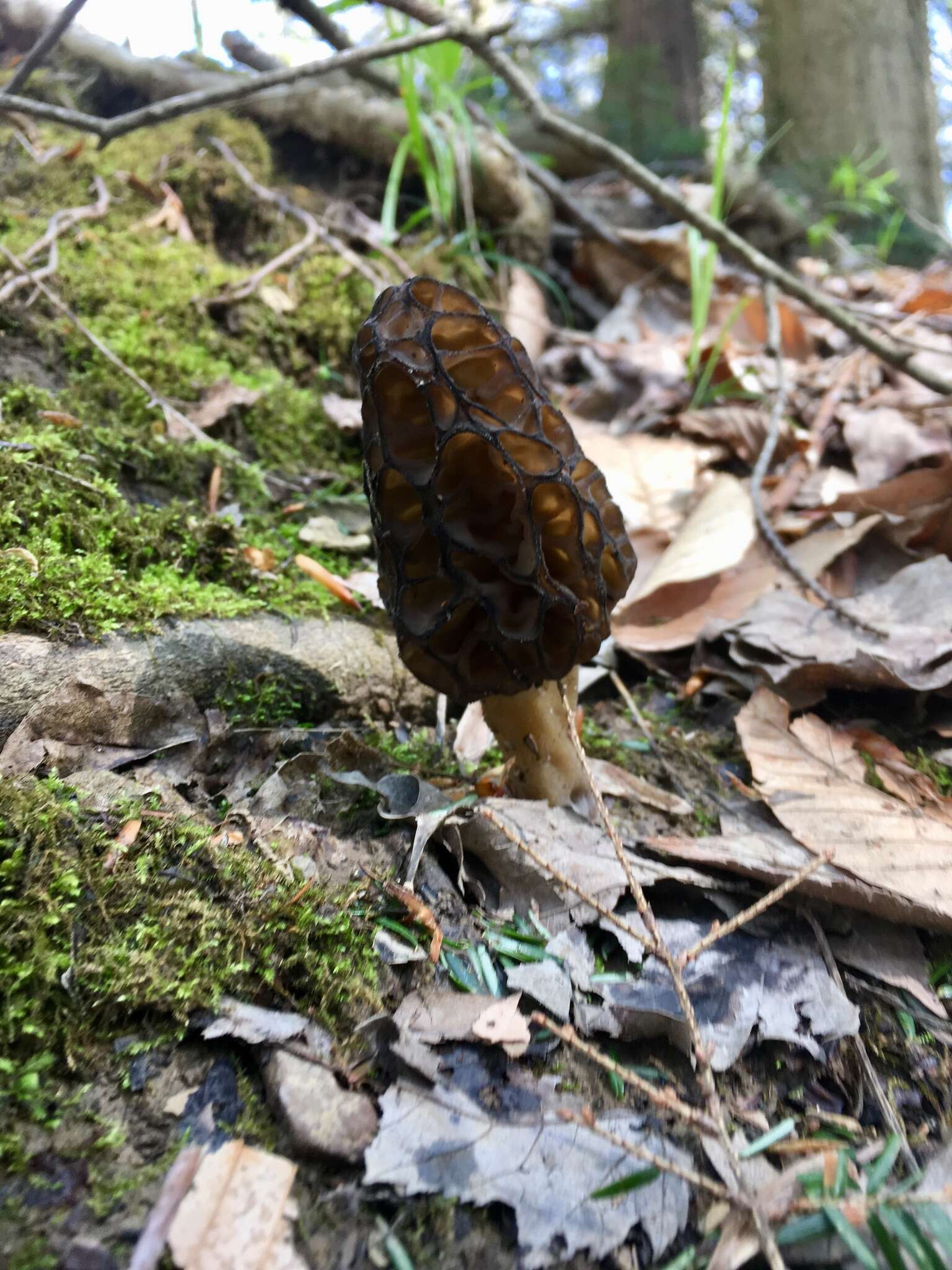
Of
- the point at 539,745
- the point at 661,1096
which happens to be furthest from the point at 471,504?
the point at 661,1096

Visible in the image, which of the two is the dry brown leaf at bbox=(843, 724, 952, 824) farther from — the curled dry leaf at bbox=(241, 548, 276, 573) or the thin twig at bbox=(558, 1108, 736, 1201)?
the curled dry leaf at bbox=(241, 548, 276, 573)

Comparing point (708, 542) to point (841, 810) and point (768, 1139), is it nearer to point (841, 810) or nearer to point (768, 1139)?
point (841, 810)

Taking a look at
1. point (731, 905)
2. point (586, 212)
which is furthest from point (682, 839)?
point (586, 212)

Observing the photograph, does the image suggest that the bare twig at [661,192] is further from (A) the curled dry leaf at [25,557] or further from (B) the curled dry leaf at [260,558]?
(A) the curled dry leaf at [25,557]

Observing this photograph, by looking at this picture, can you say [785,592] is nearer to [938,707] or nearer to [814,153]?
[938,707]

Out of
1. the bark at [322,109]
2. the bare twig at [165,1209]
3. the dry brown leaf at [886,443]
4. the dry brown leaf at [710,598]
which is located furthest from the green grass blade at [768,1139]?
the bark at [322,109]

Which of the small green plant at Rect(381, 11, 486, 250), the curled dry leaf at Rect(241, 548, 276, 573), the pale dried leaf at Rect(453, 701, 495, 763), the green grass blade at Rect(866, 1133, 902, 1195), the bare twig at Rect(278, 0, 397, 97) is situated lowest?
the pale dried leaf at Rect(453, 701, 495, 763)

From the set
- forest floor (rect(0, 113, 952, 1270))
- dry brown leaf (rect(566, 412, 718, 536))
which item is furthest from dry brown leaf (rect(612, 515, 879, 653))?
dry brown leaf (rect(566, 412, 718, 536))
